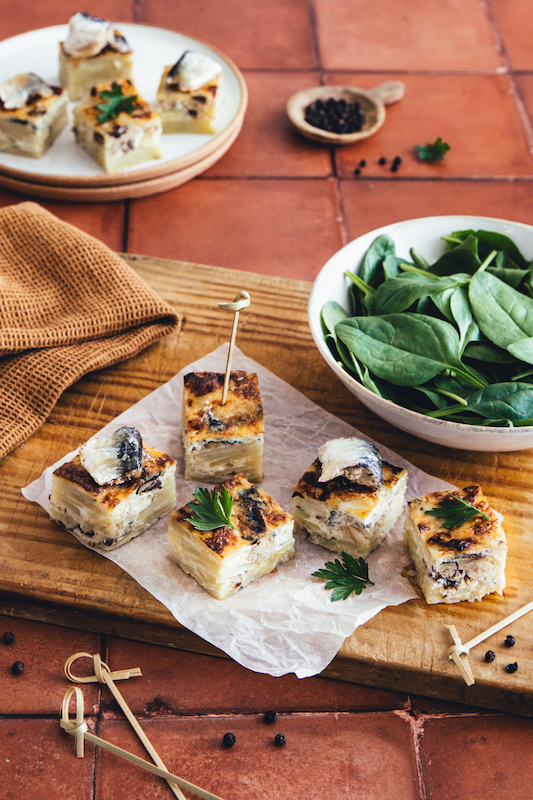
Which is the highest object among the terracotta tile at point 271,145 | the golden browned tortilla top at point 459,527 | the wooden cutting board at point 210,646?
the golden browned tortilla top at point 459,527

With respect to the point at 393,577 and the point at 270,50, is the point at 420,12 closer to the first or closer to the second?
the point at 270,50

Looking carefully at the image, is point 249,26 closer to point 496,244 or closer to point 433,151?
point 433,151

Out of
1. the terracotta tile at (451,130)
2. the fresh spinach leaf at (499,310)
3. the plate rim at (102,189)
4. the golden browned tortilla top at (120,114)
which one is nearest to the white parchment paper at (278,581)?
the fresh spinach leaf at (499,310)

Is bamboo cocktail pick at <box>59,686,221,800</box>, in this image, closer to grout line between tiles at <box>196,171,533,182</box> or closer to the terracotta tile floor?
the terracotta tile floor

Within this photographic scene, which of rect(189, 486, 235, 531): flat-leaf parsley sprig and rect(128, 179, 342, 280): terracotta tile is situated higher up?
rect(189, 486, 235, 531): flat-leaf parsley sprig

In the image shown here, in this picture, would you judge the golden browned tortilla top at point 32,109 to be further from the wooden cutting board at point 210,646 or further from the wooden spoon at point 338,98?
the wooden spoon at point 338,98

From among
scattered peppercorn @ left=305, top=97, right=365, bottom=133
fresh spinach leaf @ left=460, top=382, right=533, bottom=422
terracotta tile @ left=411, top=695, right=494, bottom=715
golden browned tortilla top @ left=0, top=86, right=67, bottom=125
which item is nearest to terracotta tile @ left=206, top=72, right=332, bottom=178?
scattered peppercorn @ left=305, top=97, right=365, bottom=133

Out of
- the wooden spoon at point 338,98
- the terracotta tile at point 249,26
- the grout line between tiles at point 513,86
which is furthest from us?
the terracotta tile at point 249,26

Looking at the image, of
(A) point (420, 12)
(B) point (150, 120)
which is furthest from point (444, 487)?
(A) point (420, 12)
